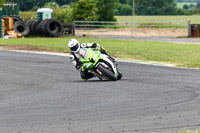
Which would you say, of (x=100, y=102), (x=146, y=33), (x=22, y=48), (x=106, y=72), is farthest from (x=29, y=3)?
(x=100, y=102)

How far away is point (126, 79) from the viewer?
13289mm

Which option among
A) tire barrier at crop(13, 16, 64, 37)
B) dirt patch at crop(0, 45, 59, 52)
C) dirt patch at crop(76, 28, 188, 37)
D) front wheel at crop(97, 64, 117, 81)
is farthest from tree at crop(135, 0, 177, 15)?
front wheel at crop(97, 64, 117, 81)

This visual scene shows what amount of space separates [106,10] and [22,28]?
24805mm

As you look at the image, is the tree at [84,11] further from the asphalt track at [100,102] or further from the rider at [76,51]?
the rider at [76,51]

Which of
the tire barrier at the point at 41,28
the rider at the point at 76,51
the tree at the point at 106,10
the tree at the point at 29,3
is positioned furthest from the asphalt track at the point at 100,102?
the tree at the point at 29,3

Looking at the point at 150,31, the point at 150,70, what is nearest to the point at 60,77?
the point at 150,70

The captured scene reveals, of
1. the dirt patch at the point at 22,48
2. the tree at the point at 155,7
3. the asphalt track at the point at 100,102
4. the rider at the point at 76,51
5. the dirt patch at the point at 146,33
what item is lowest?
the asphalt track at the point at 100,102

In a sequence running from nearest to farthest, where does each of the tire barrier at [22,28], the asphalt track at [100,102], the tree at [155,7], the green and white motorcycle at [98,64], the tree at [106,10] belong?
the asphalt track at [100,102] < the green and white motorcycle at [98,64] < the tire barrier at [22,28] < the tree at [106,10] < the tree at [155,7]

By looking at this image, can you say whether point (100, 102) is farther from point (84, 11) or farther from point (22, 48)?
point (84, 11)

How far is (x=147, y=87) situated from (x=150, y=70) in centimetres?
442

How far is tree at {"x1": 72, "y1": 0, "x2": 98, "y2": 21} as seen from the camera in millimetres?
57531

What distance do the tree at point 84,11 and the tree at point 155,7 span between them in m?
71.5

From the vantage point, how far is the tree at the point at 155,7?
5050 inches

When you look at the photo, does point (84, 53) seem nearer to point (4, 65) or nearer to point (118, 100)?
point (118, 100)
